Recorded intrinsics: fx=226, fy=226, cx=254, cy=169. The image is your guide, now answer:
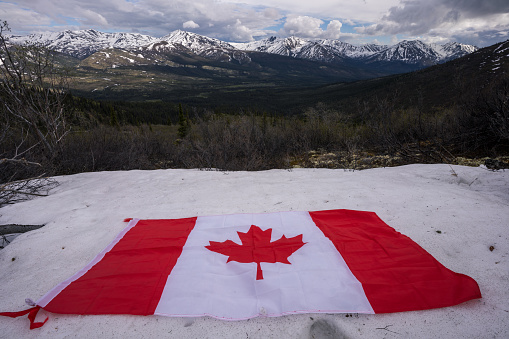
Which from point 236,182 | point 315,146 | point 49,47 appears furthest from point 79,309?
point 315,146

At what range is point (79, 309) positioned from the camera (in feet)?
7.07

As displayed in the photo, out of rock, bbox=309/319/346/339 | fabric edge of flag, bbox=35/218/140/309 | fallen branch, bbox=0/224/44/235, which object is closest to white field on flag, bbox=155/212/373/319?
rock, bbox=309/319/346/339

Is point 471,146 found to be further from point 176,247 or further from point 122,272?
point 122,272

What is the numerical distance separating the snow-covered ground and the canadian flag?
11 centimetres

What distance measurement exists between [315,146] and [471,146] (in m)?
→ 8.43

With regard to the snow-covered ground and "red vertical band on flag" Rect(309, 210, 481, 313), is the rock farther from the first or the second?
"red vertical band on flag" Rect(309, 210, 481, 313)

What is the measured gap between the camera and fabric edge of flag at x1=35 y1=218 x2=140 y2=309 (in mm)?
2204

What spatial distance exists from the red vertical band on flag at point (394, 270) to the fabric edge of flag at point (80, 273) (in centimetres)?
305

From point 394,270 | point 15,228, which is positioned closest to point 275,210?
point 394,270

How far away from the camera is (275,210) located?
13.9 feet

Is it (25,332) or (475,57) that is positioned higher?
(475,57)

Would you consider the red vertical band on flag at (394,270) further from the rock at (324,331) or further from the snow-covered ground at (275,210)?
the rock at (324,331)

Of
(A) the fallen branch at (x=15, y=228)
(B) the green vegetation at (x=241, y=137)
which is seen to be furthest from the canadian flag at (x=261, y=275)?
(B) the green vegetation at (x=241, y=137)

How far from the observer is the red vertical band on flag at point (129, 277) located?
218 cm
